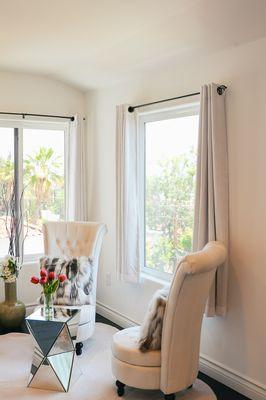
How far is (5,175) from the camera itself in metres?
4.69

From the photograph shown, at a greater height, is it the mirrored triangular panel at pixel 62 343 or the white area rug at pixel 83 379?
the mirrored triangular panel at pixel 62 343

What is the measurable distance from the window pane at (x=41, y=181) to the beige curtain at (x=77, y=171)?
165 mm

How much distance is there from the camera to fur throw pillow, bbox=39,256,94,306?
12.3 feet

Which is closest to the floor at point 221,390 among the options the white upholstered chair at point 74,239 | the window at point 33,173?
the white upholstered chair at point 74,239

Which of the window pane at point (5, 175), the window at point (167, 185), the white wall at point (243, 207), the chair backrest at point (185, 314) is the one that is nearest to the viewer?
the chair backrest at point (185, 314)

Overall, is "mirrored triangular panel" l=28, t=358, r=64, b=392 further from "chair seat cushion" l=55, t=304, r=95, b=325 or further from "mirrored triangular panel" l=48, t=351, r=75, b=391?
"chair seat cushion" l=55, t=304, r=95, b=325

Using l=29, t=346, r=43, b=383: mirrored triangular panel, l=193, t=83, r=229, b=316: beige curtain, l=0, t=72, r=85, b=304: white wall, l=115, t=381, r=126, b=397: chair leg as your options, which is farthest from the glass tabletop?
l=0, t=72, r=85, b=304: white wall

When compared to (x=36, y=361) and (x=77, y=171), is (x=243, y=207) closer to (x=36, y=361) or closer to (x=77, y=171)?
(x=36, y=361)

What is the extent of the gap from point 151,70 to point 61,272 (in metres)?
1.99

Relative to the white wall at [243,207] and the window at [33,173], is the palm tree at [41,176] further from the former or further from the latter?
the white wall at [243,207]

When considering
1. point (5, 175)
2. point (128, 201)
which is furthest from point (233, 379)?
point (5, 175)

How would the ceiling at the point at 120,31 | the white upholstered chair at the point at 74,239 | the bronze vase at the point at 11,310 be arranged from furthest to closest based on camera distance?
the bronze vase at the point at 11,310, the white upholstered chair at the point at 74,239, the ceiling at the point at 120,31

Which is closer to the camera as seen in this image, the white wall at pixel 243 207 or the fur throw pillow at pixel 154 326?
the fur throw pillow at pixel 154 326

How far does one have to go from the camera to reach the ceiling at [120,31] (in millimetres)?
2770
